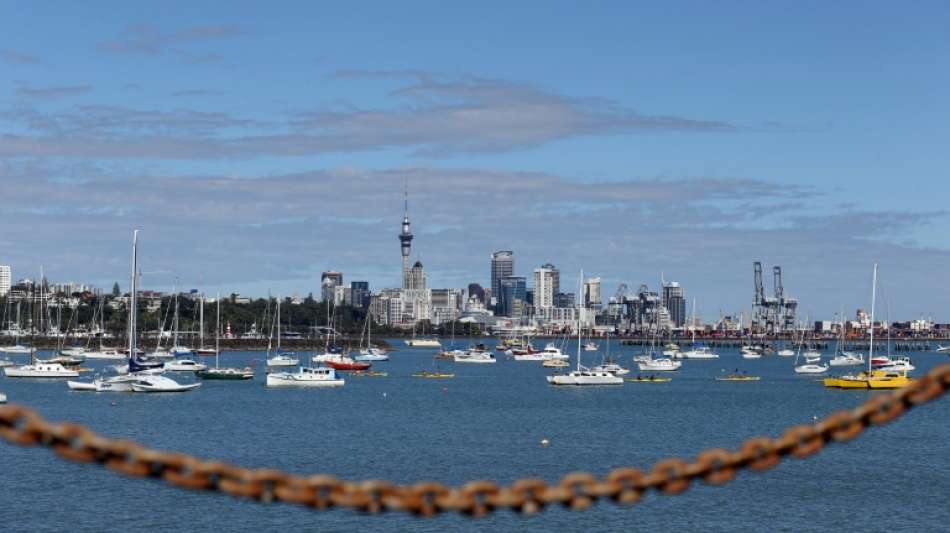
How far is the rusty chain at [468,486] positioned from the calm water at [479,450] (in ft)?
126

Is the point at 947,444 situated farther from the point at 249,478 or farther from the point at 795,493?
the point at 249,478

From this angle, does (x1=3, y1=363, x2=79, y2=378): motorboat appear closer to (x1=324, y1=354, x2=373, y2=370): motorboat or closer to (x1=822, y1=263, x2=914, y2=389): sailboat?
(x1=324, y1=354, x2=373, y2=370): motorboat

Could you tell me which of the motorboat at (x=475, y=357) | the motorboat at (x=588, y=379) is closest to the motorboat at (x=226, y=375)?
the motorboat at (x=588, y=379)

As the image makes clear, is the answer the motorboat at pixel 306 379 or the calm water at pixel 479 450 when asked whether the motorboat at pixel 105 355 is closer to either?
the calm water at pixel 479 450

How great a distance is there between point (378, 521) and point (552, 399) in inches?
2611

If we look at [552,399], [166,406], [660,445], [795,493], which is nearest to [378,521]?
[795,493]

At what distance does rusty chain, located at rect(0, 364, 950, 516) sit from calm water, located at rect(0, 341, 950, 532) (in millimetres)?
38311

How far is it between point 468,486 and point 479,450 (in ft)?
205

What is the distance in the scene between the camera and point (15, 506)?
46.7 meters

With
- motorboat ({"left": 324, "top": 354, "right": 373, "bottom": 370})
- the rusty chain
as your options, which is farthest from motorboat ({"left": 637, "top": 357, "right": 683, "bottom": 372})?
the rusty chain

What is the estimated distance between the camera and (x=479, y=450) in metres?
67.0

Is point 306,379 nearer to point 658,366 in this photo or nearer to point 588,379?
point 588,379

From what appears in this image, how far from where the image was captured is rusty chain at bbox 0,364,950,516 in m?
4.74

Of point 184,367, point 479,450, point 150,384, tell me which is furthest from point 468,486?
point 184,367
